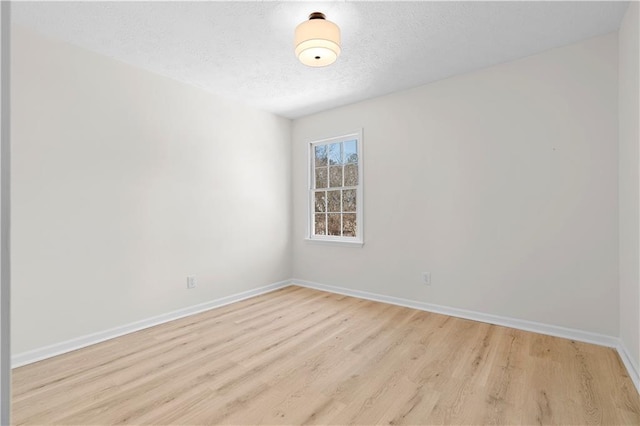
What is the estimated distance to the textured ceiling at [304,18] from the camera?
228cm

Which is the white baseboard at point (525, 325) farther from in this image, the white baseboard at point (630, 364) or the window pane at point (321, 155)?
the window pane at point (321, 155)

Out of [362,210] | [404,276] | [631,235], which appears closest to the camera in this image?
[631,235]

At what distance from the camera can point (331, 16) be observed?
7.77 feet

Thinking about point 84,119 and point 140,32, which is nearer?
point 140,32

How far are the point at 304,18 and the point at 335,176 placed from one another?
236 cm

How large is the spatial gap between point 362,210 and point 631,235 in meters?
2.54

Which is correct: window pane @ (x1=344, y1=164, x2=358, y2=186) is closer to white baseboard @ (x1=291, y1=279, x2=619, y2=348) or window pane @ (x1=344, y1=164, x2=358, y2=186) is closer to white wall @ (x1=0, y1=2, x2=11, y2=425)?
white baseboard @ (x1=291, y1=279, x2=619, y2=348)

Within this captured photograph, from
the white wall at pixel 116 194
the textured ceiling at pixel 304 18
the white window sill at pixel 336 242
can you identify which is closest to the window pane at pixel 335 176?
the white window sill at pixel 336 242

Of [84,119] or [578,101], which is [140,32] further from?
[578,101]

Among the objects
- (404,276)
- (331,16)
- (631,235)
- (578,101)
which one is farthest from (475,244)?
(331,16)

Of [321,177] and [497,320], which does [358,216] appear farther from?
[497,320]

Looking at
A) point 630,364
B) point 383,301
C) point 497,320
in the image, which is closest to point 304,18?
point 383,301

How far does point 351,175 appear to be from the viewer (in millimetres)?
4344

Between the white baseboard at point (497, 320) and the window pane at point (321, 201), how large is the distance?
1.15 m
